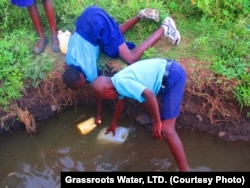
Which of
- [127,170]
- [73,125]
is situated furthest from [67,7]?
[127,170]

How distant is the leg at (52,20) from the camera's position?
14.6ft

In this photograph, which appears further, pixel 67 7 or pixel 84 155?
pixel 67 7

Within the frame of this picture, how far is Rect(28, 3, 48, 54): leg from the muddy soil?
0.51 feet

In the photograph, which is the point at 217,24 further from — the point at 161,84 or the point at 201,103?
the point at 161,84

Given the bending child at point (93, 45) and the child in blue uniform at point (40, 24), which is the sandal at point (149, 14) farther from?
the child in blue uniform at point (40, 24)

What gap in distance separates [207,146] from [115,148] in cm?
92

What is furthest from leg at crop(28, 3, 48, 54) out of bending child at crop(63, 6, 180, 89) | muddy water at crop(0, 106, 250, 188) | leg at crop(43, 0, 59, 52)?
muddy water at crop(0, 106, 250, 188)

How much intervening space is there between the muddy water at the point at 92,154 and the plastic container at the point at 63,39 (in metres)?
0.82

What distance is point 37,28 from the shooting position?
454cm

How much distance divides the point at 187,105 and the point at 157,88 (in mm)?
676

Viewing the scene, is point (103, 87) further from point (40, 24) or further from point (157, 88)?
point (40, 24)

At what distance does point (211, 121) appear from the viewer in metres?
4.20
